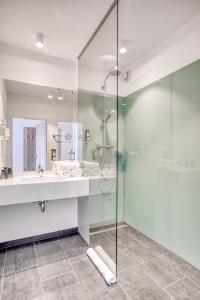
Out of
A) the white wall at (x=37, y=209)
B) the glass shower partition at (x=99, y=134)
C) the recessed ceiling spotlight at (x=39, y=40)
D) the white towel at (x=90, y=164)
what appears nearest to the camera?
the recessed ceiling spotlight at (x=39, y=40)

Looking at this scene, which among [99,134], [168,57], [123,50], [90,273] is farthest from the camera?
[99,134]

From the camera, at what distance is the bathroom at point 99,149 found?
171 cm

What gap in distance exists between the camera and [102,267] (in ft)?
5.82

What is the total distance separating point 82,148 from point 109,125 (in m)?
0.54

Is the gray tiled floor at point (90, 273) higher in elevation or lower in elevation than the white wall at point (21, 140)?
lower

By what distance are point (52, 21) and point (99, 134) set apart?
54.3 inches

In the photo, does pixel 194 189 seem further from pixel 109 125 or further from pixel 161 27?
pixel 161 27

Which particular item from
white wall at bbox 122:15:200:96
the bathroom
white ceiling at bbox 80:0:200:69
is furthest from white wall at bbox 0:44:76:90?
white wall at bbox 122:15:200:96

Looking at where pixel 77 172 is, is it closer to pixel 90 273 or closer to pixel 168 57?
pixel 90 273

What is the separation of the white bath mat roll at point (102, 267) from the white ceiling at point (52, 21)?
8.16 ft

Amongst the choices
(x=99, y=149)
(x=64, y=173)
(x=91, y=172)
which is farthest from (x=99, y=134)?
(x=64, y=173)

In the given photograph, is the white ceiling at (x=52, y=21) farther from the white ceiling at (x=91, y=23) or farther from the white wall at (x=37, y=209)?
the white wall at (x=37, y=209)

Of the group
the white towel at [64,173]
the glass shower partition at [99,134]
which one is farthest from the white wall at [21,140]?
the glass shower partition at [99,134]

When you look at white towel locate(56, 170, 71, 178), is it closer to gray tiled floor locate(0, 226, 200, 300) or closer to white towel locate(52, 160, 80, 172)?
white towel locate(52, 160, 80, 172)
